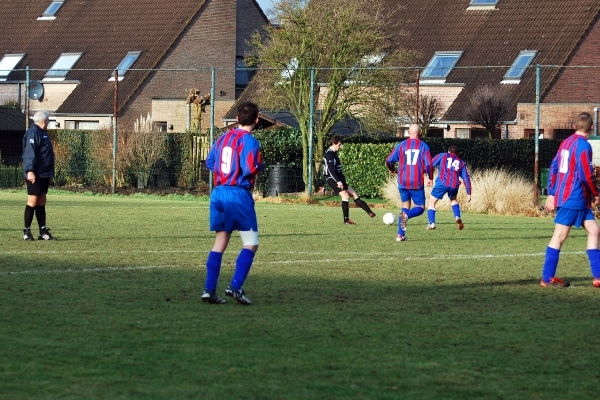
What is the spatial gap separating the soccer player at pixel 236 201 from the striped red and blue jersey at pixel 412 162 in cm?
790

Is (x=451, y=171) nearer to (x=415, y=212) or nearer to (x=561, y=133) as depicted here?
(x=415, y=212)

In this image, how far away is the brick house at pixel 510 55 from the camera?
3944cm

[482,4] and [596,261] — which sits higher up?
[482,4]

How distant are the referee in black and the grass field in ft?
1.80

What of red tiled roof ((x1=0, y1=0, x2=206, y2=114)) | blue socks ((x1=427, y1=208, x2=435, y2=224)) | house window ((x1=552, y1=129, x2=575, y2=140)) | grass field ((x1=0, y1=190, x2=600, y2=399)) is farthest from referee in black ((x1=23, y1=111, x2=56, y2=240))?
red tiled roof ((x1=0, y1=0, x2=206, y2=114))

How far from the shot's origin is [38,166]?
15.7 meters

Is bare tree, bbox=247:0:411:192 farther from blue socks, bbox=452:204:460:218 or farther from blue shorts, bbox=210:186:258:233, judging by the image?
blue shorts, bbox=210:186:258:233

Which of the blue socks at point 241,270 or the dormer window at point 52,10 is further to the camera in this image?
the dormer window at point 52,10

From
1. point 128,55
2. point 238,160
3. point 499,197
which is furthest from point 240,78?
point 238,160

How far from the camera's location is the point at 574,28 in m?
42.5

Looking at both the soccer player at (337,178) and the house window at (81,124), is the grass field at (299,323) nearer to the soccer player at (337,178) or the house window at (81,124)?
the soccer player at (337,178)

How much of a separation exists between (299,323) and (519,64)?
115 ft

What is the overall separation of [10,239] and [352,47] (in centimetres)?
1668

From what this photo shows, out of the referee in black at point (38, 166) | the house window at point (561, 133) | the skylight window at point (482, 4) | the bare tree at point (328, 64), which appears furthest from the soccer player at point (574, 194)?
the skylight window at point (482, 4)
